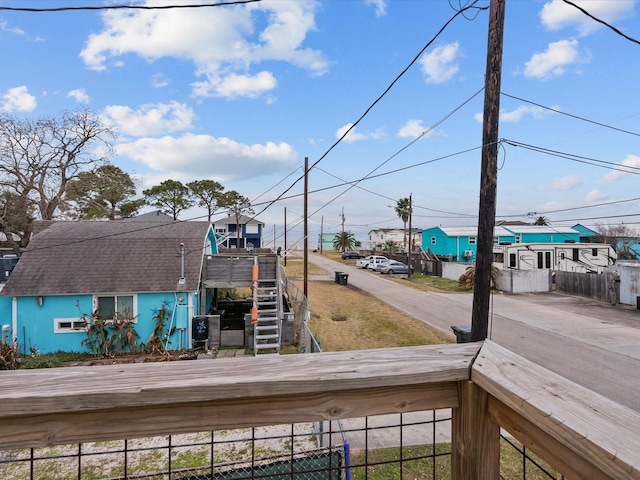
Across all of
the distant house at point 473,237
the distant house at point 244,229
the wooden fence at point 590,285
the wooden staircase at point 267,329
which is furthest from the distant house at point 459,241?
the wooden staircase at point 267,329

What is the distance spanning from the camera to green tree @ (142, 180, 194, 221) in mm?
34625

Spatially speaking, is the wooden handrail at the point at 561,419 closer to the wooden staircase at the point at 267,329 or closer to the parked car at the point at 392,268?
the wooden staircase at the point at 267,329

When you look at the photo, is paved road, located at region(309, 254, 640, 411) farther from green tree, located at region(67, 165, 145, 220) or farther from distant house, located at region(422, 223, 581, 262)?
green tree, located at region(67, 165, 145, 220)

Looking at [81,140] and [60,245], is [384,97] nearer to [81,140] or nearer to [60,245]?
[60,245]

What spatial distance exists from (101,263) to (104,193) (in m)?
17.7

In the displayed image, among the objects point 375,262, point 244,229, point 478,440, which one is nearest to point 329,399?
point 478,440

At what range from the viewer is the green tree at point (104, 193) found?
2231 cm

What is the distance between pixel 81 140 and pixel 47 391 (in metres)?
24.4

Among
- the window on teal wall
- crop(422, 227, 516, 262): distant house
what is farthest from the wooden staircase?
crop(422, 227, 516, 262): distant house

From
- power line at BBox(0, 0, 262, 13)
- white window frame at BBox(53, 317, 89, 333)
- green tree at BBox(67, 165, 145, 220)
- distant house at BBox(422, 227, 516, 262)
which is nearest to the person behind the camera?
power line at BBox(0, 0, 262, 13)

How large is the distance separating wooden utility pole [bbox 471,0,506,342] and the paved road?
0.46 metres

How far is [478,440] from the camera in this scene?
1.06 metres

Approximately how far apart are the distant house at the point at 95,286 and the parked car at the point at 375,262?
22.1m

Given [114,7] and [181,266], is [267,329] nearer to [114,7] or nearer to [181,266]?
[181,266]
